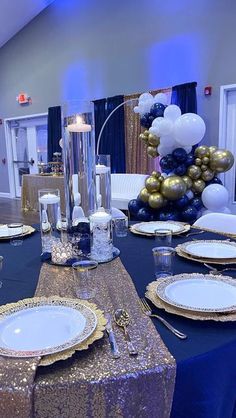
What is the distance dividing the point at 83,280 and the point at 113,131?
566 cm

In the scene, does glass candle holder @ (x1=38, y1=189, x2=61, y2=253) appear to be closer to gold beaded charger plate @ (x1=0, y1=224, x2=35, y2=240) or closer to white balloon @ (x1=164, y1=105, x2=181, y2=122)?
gold beaded charger plate @ (x1=0, y1=224, x2=35, y2=240)

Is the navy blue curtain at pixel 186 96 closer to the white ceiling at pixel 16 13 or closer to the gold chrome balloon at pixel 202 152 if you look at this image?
the gold chrome balloon at pixel 202 152

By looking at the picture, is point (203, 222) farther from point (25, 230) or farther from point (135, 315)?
point (135, 315)

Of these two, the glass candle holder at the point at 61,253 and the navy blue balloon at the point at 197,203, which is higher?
the glass candle holder at the point at 61,253

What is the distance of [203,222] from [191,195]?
1806 mm

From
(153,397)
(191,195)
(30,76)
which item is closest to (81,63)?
(30,76)

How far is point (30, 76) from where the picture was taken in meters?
7.93

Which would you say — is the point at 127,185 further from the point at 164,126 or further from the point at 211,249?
the point at 211,249

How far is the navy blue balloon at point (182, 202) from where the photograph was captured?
3727mm

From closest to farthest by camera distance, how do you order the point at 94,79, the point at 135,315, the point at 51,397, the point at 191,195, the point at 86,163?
the point at 51,397, the point at 135,315, the point at 86,163, the point at 191,195, the point at 94,79

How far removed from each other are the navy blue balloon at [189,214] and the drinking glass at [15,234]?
2291mm

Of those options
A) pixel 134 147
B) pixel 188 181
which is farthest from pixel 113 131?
pixel 188 181

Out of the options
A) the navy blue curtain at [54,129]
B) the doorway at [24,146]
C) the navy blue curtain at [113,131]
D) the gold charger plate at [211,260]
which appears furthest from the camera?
the doorway at [24,146]

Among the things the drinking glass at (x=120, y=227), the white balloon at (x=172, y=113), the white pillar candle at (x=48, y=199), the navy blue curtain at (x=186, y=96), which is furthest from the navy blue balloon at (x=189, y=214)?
the white pillar candle at (x=48, y=199)
